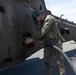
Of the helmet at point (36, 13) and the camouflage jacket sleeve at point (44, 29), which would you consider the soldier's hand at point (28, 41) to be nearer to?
the camouflage jacket sleeve at point (44, 29)

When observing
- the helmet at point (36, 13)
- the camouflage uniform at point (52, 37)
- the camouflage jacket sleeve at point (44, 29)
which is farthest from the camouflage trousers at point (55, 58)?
the helmet at point (36, 13)

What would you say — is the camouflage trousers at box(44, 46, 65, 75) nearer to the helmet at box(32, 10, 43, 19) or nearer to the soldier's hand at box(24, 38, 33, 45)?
the soldier's hand at box(24, 38, 33, 45)

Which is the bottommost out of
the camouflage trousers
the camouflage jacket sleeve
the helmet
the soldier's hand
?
the camouflage trousers

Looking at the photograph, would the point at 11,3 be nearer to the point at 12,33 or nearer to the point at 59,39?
the point at 12,33

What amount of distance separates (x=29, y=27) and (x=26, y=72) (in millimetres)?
1217

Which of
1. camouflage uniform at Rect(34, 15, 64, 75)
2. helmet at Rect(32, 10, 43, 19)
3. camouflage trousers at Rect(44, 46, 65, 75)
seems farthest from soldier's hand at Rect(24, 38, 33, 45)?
helmet at Rect(32, 10, 43, 19)

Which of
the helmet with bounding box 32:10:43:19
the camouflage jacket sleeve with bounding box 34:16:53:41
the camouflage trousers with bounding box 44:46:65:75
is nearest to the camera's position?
the camouflage jacket sleeve with bounding box 34:16:53:41

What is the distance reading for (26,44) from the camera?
552cm

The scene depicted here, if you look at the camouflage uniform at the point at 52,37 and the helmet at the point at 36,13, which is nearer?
the camouflage uniform at the point at 52,37

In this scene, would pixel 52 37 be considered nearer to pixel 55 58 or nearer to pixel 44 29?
pixel 44 29

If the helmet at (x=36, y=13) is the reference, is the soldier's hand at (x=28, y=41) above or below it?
below

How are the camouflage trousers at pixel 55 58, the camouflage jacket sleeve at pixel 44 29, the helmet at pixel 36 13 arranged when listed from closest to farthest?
the camouflage jacket sleeve at pixel 44 29 < the camouflage trousers at pixel 55 58 < the helmet at pixel 36 13

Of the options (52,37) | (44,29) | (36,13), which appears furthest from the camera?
(36,13)

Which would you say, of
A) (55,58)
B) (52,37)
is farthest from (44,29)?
(55,58)
